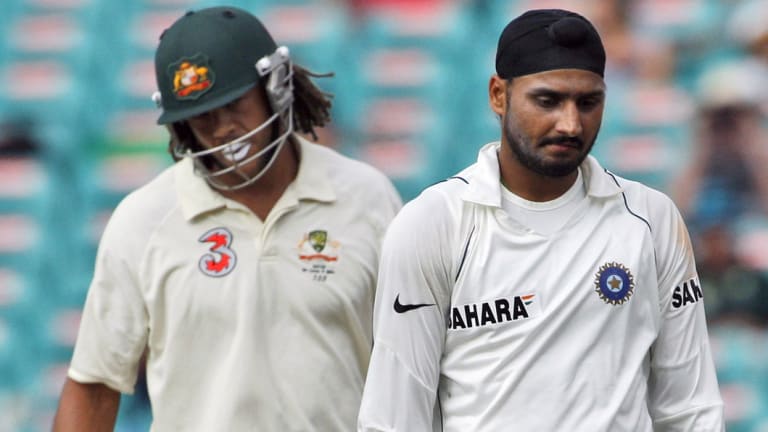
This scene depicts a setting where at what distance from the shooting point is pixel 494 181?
298 centimetres

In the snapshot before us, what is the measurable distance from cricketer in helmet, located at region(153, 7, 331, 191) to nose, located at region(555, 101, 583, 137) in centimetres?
92

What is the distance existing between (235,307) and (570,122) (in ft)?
3.34

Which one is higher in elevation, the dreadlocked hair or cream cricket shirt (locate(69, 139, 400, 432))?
the dreadlocked hair

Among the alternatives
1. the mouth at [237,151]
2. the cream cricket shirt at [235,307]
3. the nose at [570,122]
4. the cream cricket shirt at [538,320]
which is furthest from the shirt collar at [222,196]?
the nose at [570,122]

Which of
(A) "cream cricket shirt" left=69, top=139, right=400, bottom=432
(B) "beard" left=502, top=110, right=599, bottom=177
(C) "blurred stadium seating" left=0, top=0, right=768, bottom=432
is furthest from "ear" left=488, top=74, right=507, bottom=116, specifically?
(C) "blurred stadium seating" left=0, top=0, right=768, bottom=432

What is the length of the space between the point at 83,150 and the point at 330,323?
3.89 m

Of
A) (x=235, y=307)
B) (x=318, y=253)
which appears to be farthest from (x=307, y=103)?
(x=235, y=307)

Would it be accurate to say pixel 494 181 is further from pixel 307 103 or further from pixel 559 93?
pixel 307 103

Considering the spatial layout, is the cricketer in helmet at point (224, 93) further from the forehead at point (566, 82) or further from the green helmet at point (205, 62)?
the forehead at point (566, 82)

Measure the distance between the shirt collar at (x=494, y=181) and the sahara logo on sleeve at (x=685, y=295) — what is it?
0.73 feet

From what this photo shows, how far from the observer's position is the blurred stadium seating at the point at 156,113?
663 cm

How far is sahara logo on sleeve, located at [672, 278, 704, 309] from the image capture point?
2973 mm

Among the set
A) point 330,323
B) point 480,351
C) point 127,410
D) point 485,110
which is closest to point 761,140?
point 485,110

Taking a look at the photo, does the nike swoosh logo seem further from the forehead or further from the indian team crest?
the indian team crest
